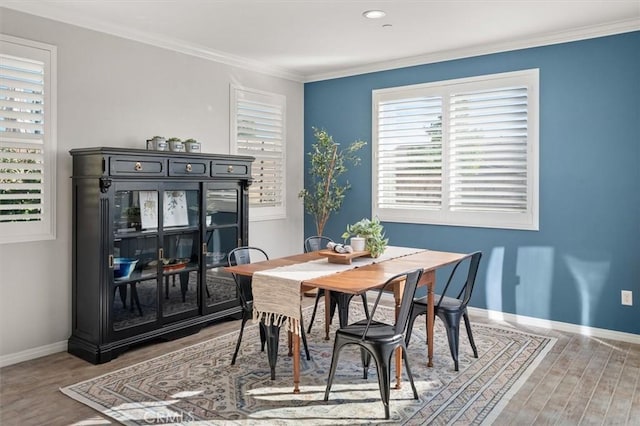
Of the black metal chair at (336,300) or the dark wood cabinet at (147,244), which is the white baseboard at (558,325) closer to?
the black metal chair at (336,300)

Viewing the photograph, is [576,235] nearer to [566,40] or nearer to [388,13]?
[566,40]

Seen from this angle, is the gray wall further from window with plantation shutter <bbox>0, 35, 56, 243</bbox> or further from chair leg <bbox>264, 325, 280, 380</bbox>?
chair leg <bbox>264, 325, 280, 380</bbox>

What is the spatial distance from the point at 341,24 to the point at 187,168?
5.92ft

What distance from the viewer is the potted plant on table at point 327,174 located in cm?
579

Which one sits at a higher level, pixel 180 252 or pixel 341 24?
pixel 341 24

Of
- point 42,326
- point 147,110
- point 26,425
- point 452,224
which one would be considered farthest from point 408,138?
point 26,425

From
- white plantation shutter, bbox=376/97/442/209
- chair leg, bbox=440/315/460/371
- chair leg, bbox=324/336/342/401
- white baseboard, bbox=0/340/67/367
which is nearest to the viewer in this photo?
chair leg, bbox=324/336/342/401

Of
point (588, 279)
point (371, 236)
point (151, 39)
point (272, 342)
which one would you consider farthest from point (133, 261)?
point (588, 279)

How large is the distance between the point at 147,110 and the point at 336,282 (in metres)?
2.65

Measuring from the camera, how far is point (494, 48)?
15.9 ft

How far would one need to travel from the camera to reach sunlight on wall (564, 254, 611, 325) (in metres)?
4.36

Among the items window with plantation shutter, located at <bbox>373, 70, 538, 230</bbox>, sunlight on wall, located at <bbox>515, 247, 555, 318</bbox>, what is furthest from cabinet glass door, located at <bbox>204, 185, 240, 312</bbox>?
sunlight on wall, located at <bbox>515, 247, 555, 318</bbox>

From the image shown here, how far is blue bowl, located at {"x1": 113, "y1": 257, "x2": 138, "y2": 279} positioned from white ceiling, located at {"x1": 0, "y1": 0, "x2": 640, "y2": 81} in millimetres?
1941

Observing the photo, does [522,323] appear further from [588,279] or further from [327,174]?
[327,174]
